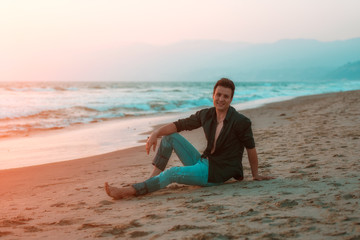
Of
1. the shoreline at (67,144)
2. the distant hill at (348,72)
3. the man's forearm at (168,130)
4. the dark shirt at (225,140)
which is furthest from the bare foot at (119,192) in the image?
the distant hill at (348,72)

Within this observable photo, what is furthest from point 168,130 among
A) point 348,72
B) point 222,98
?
point 348,72

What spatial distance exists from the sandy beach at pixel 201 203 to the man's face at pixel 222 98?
89 centimetres

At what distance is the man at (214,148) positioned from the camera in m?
4.09

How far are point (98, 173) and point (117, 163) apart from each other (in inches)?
28.1

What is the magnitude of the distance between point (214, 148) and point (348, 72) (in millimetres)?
185459

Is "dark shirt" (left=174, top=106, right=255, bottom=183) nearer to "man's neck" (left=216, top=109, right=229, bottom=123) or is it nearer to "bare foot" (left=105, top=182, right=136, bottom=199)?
"man's neck" (left=216, top=109, right=229, bottom=123)

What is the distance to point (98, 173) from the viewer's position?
19.2ft

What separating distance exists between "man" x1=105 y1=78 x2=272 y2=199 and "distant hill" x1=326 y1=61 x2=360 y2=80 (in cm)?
17495

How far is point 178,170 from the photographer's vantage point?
165 inches

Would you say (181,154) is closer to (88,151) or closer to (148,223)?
(148,223)

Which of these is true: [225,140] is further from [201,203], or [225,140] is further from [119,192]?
[119,192]

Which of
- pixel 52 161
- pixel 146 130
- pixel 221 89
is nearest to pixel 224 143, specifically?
pixel 221 89

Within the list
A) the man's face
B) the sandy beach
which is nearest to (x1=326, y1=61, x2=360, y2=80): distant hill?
the sandy beach

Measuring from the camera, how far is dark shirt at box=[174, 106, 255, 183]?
161 inches
